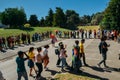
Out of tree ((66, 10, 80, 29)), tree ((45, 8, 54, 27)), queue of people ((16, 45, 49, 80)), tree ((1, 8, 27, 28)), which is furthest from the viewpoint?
tree ((45, 8, 54, 27))

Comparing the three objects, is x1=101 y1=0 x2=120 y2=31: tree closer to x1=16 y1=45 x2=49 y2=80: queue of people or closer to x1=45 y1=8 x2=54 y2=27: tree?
x1=16 y1=45 x2=49 y2=80: queue of people

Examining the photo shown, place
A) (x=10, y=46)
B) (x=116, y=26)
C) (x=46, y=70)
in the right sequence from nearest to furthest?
(x=46, y=70) < (x=10, y=46) < (x=116, y=26)

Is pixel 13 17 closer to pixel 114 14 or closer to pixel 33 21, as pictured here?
pixel 33 21

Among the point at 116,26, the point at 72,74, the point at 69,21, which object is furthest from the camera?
the point at 69,21

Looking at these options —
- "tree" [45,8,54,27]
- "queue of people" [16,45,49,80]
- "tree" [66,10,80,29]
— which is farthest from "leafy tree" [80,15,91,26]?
"queue of people" [16,45,49,80]

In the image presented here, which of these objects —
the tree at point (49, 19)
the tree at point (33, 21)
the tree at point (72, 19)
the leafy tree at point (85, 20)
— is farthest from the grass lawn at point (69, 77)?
the leafy tree at point (85, 20)

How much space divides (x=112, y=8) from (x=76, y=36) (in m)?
10.8

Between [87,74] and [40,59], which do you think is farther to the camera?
[87,74]

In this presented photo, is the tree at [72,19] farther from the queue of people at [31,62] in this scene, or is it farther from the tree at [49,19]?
the queue of people at [31,62]

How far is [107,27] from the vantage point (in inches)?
2101

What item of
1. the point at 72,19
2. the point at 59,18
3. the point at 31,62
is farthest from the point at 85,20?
the point at 31,62

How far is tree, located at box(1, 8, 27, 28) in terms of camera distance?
92500 millimetres

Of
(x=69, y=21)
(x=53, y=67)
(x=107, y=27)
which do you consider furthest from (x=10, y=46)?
(x=69, y=21)

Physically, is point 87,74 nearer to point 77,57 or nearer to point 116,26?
point 77,57
